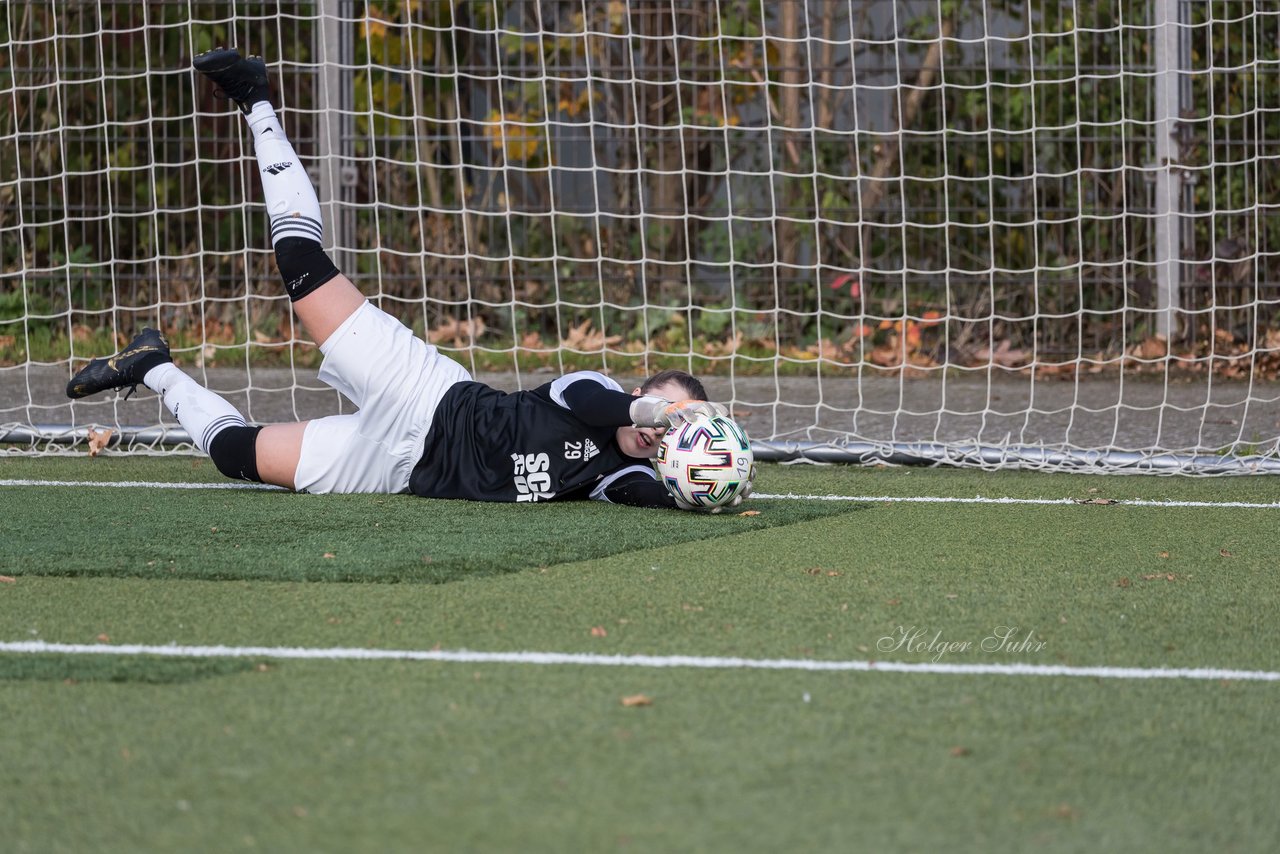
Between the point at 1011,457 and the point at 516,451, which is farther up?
the point at 516,451

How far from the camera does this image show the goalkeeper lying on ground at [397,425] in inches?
197

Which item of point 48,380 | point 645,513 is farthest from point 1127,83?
point 48,380

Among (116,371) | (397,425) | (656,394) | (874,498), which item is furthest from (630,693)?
(116,371)

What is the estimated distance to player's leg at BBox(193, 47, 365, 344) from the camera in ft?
17.1

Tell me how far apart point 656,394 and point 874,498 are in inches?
37.1

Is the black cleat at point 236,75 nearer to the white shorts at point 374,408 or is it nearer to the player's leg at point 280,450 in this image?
the white shorts at point 374,408

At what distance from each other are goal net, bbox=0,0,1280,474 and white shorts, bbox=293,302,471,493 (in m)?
3.27

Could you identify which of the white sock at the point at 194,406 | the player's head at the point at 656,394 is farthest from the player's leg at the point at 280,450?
the player's head at the point at 656,394

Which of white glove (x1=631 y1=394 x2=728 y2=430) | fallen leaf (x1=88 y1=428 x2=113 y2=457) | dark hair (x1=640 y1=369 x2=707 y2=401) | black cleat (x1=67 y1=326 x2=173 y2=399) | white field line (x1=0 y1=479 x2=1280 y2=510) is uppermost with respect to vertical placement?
black cleat (x1=67 y1=326 x2=173 y2=399)

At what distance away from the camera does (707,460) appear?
4.61 m

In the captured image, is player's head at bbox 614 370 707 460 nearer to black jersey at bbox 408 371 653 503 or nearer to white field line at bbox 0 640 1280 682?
black jersey at bbox 408 371 653 503

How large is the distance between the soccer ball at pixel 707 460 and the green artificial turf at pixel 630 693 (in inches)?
4.2

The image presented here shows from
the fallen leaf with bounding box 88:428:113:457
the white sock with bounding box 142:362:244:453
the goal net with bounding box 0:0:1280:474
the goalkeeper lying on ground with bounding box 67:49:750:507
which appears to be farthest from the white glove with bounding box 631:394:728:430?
the goal net with bounding box 0:0:1280:474

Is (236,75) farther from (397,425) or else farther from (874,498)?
(874,498)
